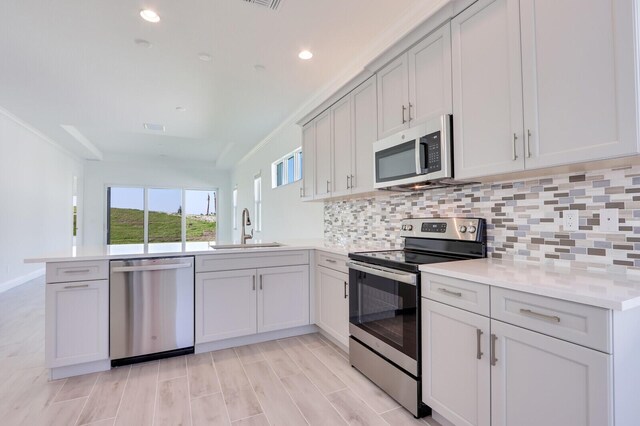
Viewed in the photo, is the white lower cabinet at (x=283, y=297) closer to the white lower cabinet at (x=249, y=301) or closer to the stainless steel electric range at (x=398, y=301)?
the white lower cabinet at (x=249, y=301)

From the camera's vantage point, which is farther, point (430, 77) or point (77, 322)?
point (77, 322)

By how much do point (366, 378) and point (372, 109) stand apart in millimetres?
2073

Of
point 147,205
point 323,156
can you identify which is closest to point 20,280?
point 147,205

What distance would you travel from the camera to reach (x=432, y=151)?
2041 mm

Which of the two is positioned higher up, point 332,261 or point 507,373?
point 332,261

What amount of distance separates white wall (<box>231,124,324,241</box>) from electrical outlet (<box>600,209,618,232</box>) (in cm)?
299

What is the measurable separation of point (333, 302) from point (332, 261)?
14.1 inches

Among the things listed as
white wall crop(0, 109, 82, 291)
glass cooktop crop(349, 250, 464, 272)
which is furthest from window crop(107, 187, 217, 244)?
glass cooktop crop(349, 250, 464, 272)

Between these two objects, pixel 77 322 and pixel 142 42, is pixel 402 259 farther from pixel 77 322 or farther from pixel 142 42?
pixel 142 42

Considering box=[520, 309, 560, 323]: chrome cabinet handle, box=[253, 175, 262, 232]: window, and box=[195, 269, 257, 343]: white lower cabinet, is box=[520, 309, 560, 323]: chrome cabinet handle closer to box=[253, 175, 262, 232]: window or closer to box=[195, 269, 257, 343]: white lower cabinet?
box=[195, 269, 257, 343]: white lower cabinet

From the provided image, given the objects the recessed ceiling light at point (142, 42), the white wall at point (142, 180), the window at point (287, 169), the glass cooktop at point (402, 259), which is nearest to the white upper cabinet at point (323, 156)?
the glass cooktop at point (402, 259)

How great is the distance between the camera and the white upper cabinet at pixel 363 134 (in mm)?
2684

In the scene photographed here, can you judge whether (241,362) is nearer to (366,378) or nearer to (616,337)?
(366,378)

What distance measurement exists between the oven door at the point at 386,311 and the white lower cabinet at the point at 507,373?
9cm
